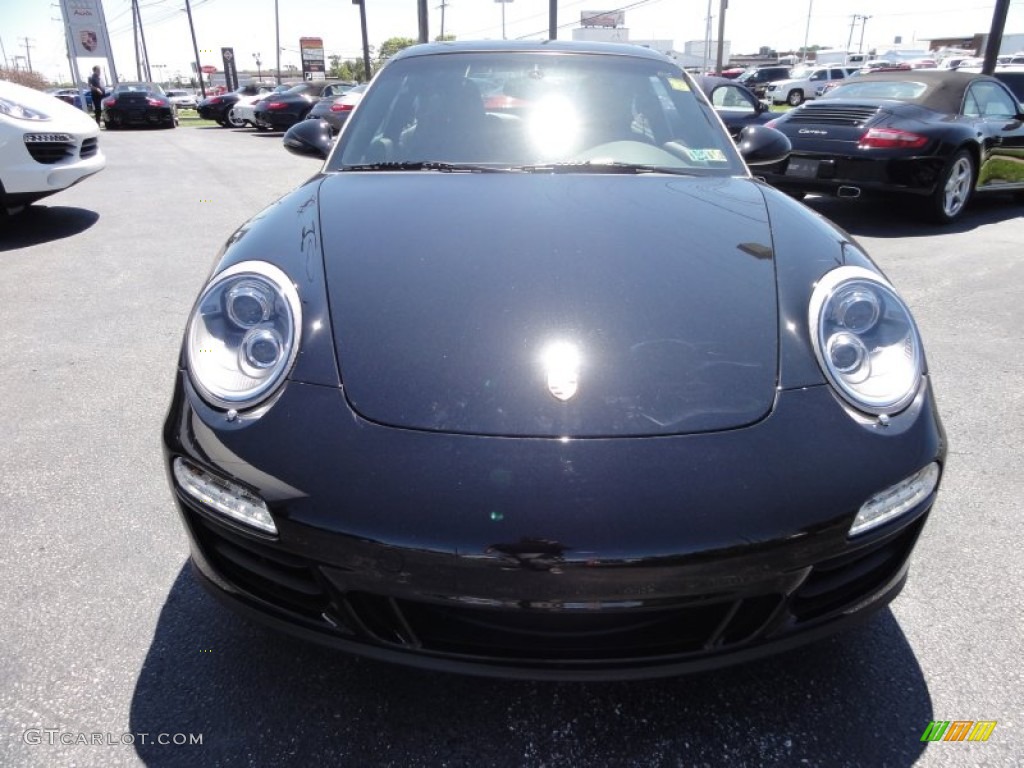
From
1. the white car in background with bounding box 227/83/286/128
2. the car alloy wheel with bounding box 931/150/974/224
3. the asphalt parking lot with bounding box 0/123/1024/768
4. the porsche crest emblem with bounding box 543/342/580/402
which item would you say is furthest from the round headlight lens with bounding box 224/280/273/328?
the white car in background with bounding box 227/83/286/128

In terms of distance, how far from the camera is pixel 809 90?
105 feet

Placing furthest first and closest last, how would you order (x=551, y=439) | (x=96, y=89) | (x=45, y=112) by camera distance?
(x=96, y=89)
(x=45, y=112)
(x=551, y=439)

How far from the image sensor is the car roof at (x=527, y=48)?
288cm

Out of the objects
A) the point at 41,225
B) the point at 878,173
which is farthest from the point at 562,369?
the point at 41,225

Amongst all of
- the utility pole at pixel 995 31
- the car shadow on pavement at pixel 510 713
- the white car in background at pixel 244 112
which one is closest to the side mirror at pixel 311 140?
the car shadow on pavement at pixel 510 713

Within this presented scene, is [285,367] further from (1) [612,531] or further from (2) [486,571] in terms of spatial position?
(1) [612,531]

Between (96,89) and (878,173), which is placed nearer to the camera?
(878,173)

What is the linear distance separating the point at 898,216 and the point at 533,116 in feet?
19.8

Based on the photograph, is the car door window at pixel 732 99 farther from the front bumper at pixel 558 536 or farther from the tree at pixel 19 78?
the tree at pixel 19 78

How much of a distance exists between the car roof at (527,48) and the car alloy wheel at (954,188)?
4.55 meters

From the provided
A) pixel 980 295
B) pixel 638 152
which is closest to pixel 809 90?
pixel 980 295

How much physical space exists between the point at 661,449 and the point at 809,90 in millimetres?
35533

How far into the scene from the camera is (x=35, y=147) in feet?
18.8

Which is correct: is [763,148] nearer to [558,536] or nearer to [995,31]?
[558,536]
